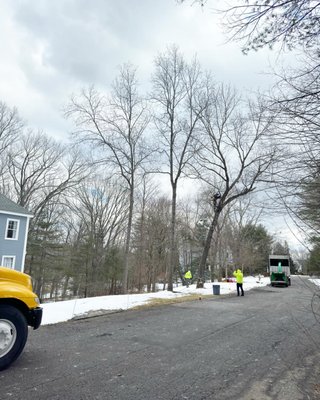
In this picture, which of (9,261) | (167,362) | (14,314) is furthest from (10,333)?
(9,261)

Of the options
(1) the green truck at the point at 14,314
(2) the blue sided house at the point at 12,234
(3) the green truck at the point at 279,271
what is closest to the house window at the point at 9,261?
(2) the blue sided house at the point at 12,234

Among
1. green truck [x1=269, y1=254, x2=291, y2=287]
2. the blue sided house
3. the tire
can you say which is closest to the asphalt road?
the tire

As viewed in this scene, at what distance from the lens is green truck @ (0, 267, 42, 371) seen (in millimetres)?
4652

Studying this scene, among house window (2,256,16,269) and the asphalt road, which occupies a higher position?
house window (2,256,16,269)

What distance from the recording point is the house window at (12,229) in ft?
85.2

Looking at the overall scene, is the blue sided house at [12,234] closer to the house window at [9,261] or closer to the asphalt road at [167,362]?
the house window at [9,261]

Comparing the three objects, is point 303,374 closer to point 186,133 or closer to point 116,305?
point 116,305

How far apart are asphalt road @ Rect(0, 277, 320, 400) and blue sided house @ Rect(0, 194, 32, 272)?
19208 millimetres

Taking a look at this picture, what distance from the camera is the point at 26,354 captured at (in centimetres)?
543

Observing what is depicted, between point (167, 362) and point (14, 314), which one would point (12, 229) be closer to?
point (14, 314)

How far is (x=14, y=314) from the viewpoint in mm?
4816

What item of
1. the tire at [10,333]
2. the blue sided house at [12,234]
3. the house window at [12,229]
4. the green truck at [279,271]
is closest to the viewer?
the tire at [10,333]

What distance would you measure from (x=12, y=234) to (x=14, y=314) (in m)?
23.6

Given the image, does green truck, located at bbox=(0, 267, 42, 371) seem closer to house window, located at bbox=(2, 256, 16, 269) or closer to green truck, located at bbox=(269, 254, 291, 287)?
house window, located at bbox=(2, 256, 16, 269)
